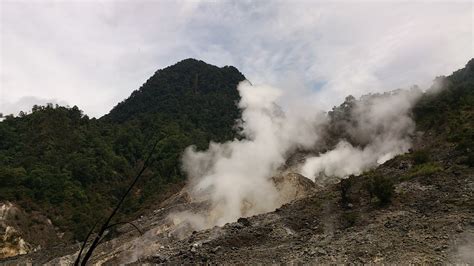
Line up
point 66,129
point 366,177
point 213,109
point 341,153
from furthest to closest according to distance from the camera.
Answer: point 213,109
point 66,129
point 341,153
point 366,177

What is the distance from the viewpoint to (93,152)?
170ft

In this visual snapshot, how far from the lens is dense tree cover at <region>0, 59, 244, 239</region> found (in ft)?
128

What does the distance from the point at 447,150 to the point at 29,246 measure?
26395 millimetres

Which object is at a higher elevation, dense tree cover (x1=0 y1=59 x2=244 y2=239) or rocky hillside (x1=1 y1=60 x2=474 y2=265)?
dense tree cover (x1=0 y1=59 x2=244 y2=239)

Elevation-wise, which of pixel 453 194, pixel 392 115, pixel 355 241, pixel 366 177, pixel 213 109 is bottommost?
pixel 355 241

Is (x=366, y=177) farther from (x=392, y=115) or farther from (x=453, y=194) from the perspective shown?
(x=392, y=115)

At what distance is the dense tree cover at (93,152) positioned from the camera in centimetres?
3909

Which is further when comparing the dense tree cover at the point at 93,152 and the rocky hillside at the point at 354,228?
the dense tree cover at the point at 93,152

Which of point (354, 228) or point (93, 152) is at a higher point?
point (93, 152)

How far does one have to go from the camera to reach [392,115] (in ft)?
144

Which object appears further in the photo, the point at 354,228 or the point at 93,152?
the point at 93,152

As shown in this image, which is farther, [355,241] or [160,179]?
[160,179]

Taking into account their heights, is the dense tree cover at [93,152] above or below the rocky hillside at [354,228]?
above

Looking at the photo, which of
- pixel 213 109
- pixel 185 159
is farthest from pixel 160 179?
pixel 213 109
